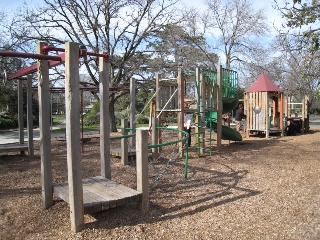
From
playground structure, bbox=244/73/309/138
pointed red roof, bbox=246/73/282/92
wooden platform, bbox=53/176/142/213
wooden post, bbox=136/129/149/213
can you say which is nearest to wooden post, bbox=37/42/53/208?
wooden platform, bbox=53/176/142/213

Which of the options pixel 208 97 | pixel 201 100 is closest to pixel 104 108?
pixel 201 100

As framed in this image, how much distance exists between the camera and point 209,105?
9.45 m

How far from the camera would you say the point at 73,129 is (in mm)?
3404

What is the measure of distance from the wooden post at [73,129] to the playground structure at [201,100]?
4.83 m


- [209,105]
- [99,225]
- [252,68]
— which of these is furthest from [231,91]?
[252,68]

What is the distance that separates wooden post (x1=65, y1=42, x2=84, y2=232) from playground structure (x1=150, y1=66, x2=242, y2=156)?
483 centimetres

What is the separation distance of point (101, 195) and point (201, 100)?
552cm

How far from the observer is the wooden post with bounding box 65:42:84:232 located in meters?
3.39

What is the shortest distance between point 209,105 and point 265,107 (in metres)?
5.30

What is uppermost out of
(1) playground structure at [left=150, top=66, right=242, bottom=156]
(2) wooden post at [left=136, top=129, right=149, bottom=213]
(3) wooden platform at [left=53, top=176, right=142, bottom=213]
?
(1) playground structure at [left=150, top=66, right=242, bottom=156]

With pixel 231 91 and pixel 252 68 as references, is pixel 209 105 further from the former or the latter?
pixel 252 68

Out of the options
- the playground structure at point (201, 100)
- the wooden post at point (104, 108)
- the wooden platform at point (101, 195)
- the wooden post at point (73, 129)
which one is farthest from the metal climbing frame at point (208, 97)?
the wooden post at point (73, 129)

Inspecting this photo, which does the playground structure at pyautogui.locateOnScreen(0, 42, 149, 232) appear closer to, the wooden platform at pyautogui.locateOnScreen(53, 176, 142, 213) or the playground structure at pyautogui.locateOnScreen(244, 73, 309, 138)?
the wooden platform at pyautogui.locateOnScreen(53, 176, 142, 213)

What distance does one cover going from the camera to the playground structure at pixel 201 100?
8.29 metres
